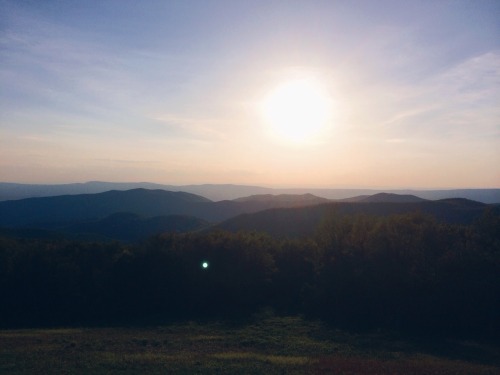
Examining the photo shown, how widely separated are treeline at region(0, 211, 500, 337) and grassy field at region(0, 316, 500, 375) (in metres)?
4.45

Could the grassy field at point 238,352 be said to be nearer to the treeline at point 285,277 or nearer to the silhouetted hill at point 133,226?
the treeline at point 285,277

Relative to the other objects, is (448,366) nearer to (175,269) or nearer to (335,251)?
(335,251)

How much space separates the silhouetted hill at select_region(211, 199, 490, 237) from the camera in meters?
91.7

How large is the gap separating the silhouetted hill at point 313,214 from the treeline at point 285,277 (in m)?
44.3

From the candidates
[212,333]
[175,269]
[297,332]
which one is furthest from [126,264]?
[297,332]

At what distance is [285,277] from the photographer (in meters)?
45.3

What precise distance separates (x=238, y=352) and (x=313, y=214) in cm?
7870

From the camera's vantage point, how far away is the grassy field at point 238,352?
708 inches

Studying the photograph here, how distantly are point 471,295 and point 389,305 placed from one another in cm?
551

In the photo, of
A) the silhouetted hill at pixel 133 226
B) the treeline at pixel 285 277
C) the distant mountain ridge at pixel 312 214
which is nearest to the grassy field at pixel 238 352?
the treeline at pixel 285 277

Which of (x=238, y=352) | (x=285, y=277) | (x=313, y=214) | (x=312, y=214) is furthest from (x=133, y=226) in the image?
(x=238, y=352)

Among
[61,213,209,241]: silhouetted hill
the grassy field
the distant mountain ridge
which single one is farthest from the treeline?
[61,213,209,241]: silhouetted hill

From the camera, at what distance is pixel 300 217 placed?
99.8 metres

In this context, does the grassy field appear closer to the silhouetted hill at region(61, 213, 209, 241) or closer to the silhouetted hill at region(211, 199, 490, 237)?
the silhouetted hill at region(211, 199, 490, 237)
